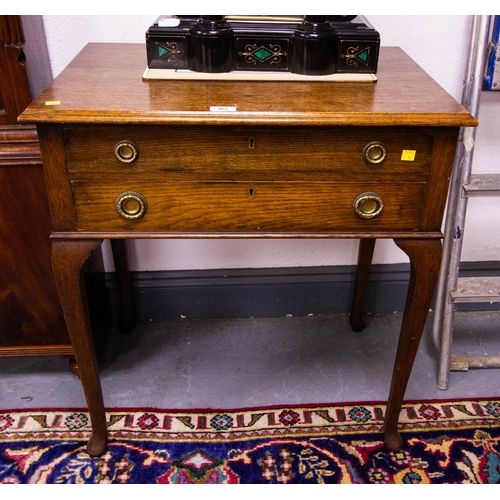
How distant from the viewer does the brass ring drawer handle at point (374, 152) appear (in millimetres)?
1167

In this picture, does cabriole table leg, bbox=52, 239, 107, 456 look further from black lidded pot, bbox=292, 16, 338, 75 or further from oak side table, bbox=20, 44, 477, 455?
black lidded pot, bbox=292, 16, 338, 75

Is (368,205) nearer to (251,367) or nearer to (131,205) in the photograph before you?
(131,205)

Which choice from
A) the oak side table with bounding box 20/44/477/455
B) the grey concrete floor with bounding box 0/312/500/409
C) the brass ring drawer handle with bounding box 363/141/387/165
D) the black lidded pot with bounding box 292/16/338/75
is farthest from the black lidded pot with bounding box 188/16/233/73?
the grey concrete floor with bounding box 0/312/500/409

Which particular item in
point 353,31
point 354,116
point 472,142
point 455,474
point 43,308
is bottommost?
point 455,474

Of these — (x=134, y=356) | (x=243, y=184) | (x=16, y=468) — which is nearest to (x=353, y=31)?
(x=243, y=184)

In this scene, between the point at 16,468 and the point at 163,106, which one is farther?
the point at 16,468

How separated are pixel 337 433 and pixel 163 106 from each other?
3.47ft

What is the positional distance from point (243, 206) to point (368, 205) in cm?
27

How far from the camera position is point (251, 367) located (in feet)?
6.21

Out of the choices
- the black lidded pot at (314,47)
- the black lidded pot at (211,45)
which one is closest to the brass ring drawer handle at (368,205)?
the black lidded pot at (314,47)

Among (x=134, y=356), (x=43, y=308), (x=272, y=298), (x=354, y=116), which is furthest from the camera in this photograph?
(x=272, y=298)

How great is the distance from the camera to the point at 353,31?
4.25 feet

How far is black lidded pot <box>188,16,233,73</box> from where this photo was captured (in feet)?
4.13

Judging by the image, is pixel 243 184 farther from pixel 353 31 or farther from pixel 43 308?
pixel 43 308
